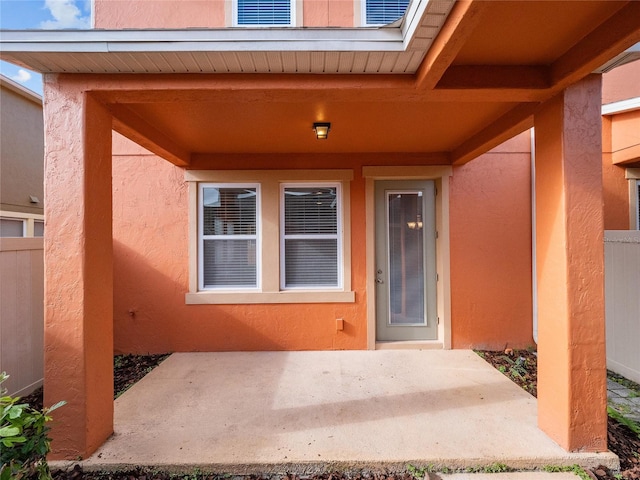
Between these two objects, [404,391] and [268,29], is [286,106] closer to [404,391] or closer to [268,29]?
[268,29]

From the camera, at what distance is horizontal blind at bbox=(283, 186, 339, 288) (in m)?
4.63

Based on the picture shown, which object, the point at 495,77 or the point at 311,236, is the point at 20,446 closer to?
the point at 311,236

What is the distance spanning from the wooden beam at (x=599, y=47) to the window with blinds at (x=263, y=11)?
2977 millimetres

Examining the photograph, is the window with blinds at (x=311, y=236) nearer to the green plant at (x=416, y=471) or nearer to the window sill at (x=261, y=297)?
the window sill at (x=261, y=297)

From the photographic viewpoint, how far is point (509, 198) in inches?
176

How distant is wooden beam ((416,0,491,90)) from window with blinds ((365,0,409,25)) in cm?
213

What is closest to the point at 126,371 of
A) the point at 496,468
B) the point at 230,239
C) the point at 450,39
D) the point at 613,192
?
the point at 230,239

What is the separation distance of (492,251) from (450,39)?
11.3 feet

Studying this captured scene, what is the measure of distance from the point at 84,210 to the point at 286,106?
71.0 inches

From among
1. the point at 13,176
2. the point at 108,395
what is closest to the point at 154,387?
the point at 108,395

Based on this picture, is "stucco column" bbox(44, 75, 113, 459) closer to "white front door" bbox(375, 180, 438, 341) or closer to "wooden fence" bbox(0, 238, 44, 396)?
"wooden fence" bbox(0, 238, 44, 396)

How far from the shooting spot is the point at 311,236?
4629mm

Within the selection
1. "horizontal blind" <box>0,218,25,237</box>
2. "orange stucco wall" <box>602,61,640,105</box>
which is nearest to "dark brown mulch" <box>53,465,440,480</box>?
"horizontal blind" <box>0,218,25,237</box>

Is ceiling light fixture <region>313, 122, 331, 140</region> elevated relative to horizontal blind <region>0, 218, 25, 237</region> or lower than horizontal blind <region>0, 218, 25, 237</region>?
elevated
